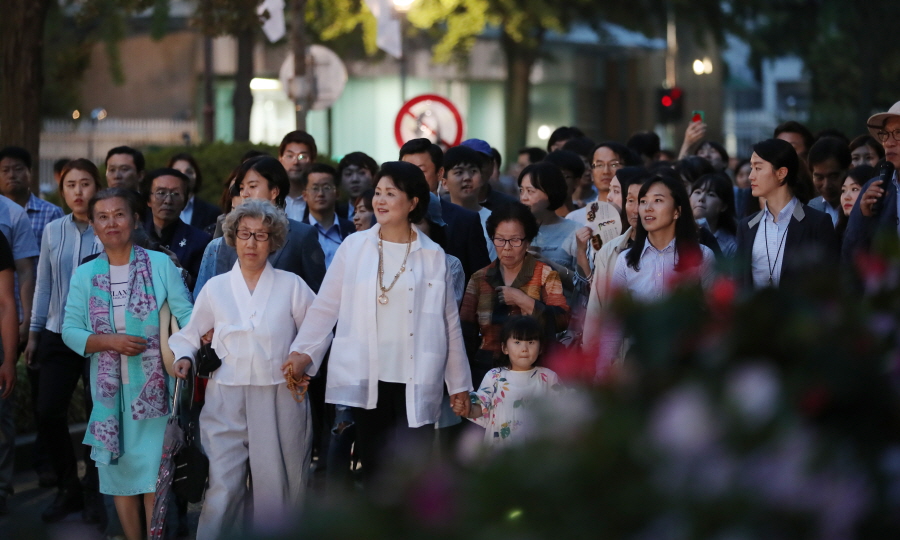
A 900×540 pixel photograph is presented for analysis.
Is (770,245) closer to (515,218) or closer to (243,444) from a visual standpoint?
(515,218)

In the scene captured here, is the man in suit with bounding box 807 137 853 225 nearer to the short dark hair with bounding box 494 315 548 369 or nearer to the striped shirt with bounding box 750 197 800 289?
the striped shirt with bounding box 750 197 800 289

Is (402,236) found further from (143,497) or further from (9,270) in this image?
(9,270)

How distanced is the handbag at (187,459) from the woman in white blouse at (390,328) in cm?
62

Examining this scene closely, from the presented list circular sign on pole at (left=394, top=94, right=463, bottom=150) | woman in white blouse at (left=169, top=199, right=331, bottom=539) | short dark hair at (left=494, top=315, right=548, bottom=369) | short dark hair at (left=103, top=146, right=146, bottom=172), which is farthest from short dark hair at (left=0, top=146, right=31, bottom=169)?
circular sign on pole at (left=394, top=94, right=463, bottom=150)

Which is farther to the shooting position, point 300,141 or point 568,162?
point 300,141

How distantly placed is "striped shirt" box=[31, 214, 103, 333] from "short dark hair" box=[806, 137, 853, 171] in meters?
4.96

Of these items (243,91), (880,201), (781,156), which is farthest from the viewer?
(243,91)

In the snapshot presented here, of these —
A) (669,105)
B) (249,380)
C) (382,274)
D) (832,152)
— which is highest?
(669,105)

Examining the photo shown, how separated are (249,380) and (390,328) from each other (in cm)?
73

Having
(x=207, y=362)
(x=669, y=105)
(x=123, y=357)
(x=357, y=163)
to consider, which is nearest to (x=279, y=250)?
(x=207, y=362)

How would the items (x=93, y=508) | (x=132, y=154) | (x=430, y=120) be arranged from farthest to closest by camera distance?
(x=430, y=120) → (x=132, y=154) → (x=93, y=508)

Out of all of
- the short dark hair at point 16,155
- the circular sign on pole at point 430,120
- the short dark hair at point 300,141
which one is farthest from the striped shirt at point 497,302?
the circular sign on pole at point 430,120

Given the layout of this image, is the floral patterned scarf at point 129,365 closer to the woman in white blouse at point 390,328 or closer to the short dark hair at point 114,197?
the short dark hair at point 114,197

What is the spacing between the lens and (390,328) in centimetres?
585
